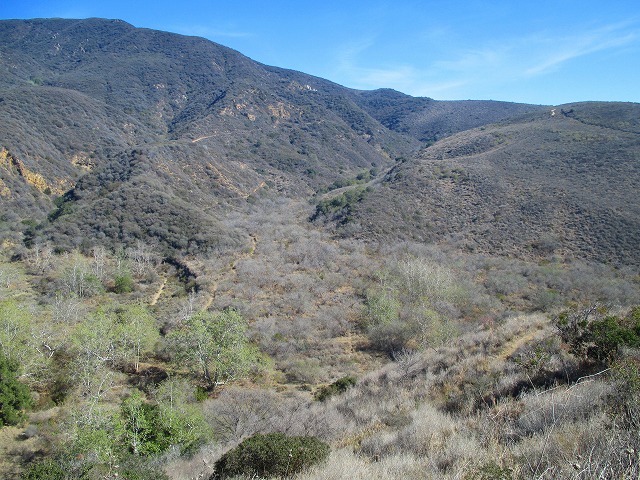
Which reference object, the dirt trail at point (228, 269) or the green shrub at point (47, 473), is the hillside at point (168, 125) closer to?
the dirt trail at point (228, 269)

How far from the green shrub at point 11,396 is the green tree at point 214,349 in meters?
5.86

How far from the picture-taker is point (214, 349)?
59.1 feet

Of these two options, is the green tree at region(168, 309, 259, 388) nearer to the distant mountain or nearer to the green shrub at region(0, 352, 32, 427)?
the green shrub at region(0, 352, 32, 427)

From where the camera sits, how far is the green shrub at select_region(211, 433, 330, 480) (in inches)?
206

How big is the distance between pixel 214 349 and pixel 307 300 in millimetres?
10311

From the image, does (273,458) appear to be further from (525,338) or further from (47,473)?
(525,338)

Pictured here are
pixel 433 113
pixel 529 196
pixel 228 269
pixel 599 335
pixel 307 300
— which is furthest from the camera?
pixel 433 113

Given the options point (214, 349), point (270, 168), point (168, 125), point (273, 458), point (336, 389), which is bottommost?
point (336, 389)

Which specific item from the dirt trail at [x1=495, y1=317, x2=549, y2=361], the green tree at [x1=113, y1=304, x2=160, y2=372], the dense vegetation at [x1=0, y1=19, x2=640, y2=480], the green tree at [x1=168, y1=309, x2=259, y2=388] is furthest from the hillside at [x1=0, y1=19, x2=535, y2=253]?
the dirt trail at [x1=495, y1=317, x2=549, y2=361]

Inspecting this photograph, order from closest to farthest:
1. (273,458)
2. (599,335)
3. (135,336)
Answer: (273,458), (599,335), (135,336)

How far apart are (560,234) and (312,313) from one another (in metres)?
24.2

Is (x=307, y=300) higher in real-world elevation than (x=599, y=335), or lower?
lower

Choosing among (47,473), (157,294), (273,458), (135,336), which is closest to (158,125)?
(157,294)

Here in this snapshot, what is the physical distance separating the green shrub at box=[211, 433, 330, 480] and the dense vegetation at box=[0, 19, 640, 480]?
47mm
